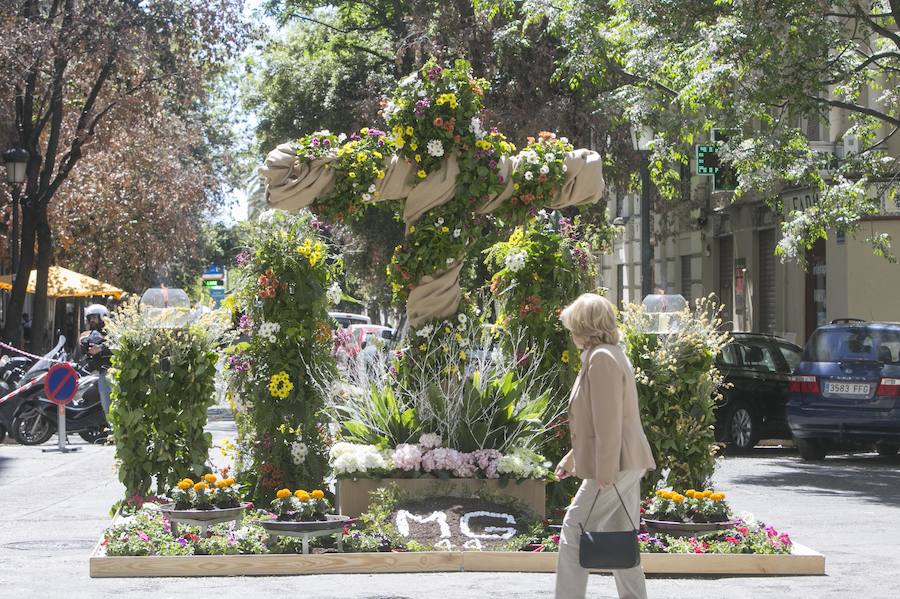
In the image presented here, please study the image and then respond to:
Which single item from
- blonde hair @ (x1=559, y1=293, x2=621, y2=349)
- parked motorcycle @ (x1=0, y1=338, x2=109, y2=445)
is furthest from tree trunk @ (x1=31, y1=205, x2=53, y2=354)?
blonde hair @ (x1=559, y1=293, x2=621, y2=349)

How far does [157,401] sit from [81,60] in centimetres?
1635

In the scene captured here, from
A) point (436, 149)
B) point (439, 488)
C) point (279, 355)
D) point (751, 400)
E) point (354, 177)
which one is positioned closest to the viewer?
point (439, 488)

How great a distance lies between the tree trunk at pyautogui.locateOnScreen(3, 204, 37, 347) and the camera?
1006 inches

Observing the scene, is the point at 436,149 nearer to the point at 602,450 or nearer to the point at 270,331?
the point at 270,331

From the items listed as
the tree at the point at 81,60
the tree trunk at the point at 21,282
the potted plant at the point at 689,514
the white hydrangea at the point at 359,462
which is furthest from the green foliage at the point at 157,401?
the tree trunk at the point at 21,282

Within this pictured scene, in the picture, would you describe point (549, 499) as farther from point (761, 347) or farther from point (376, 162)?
point (761, 347)

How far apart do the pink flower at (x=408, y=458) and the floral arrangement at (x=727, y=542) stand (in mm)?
1714

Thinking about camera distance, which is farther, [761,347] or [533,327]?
[761,347]

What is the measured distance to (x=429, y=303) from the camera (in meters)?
11.6

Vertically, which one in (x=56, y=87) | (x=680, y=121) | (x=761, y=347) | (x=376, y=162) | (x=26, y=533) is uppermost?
(x=56, y=87)

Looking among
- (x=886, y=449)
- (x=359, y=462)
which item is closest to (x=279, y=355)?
(x=359, y=462)

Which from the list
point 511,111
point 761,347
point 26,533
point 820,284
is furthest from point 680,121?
point 26,533

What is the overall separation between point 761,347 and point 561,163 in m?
9.37

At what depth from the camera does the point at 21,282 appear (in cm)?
2572
